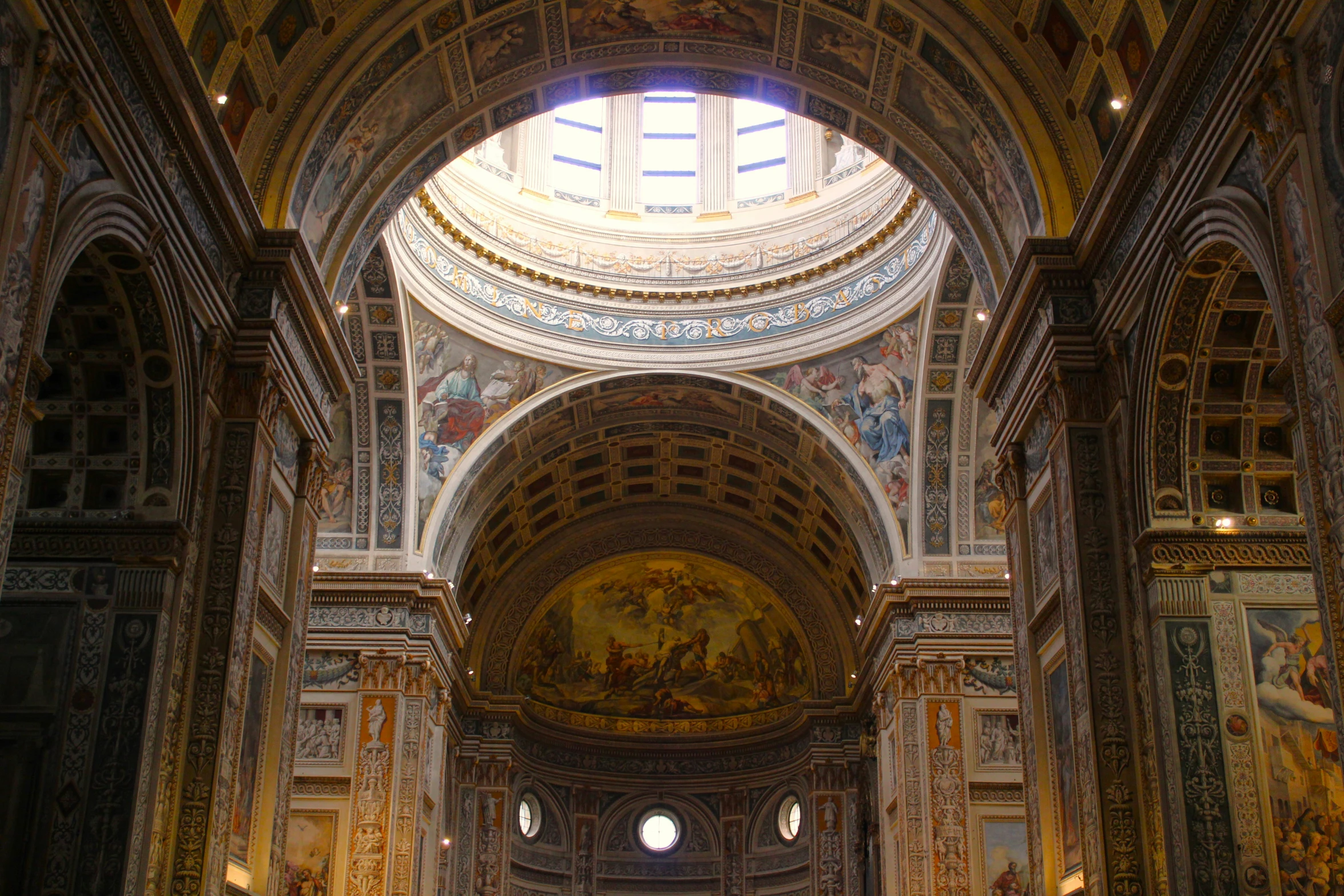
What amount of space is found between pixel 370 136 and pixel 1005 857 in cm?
1616

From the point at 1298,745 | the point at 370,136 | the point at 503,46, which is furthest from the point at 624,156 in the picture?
the point at 1298,745

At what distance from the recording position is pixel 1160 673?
1226cm

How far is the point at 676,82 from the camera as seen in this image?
704 inches

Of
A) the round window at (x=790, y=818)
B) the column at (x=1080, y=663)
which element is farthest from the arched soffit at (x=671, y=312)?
the round window at (x=790, y=818)

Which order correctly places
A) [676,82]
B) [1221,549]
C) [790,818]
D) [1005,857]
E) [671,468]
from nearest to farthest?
[1221,549] → [676,82] → [1005,857] → [671,468] → [790,818]

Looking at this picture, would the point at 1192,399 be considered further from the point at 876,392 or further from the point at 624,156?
the point at 624,156

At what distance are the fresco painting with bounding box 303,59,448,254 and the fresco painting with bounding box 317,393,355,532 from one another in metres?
9.03

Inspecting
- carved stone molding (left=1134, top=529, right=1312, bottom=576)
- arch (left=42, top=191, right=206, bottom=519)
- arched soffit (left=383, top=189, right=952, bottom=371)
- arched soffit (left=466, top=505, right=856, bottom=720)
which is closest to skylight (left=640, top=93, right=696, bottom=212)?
arched soffit (left=383, top=189, right=952, bottom=371)

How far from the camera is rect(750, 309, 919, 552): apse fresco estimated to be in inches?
1013

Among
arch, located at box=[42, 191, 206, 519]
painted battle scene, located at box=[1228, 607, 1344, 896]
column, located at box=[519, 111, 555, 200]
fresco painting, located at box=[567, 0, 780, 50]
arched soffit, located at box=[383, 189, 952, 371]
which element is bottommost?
painted battle scene, located at box=[1228, 607, 1344, 896]

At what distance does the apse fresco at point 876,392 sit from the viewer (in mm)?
25734

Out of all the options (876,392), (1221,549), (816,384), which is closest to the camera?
(1221,549)

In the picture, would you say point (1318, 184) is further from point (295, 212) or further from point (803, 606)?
point (803, 606)

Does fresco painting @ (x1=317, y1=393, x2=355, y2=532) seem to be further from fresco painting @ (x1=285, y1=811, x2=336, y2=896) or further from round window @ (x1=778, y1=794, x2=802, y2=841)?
round window @ (x1=778, y1=794, x2=802, y2=841)
